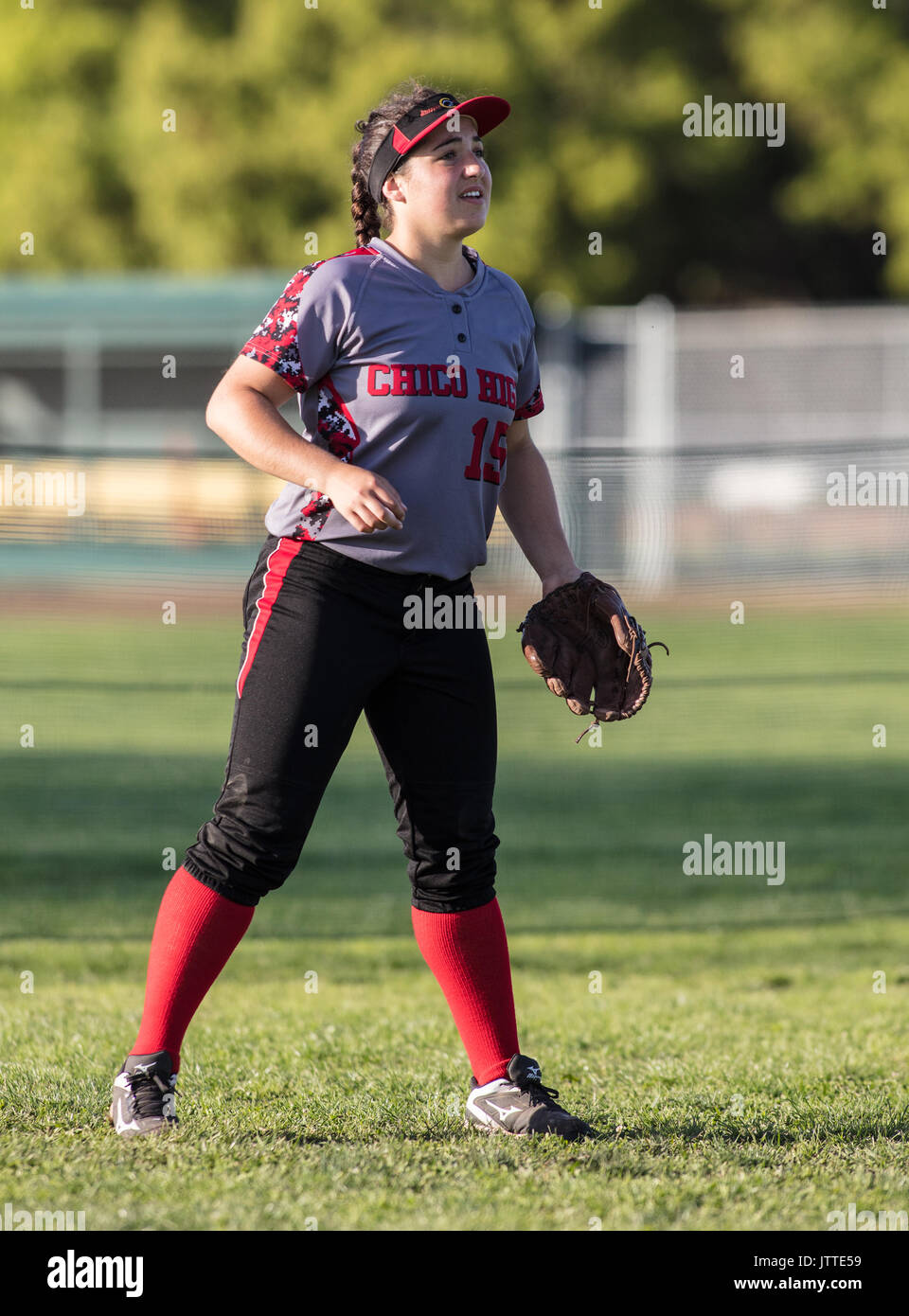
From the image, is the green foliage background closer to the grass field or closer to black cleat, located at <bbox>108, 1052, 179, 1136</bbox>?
the grass field

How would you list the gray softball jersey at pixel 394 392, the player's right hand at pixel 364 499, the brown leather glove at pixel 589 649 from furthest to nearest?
1. the brown leather glove at pixel 589 649
2. the gray softball jersey at pixel 394 392
3. the player's right hand at pixel 364 499

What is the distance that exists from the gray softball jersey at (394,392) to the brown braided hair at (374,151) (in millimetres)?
168

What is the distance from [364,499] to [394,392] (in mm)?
294

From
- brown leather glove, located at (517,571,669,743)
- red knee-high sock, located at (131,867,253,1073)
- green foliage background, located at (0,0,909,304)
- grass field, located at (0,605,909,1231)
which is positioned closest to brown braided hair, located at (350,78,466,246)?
brown leather glove, located at (517,571,669,743)

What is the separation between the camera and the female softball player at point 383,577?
121 inches

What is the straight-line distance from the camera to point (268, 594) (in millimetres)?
3152

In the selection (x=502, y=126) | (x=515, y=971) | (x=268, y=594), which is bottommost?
(x=515, y=971)

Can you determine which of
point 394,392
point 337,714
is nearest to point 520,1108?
point 337,714

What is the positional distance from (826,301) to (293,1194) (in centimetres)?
3040

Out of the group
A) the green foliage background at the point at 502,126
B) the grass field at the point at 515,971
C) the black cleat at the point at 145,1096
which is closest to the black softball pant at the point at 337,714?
the black cleat at the point at 145,1096

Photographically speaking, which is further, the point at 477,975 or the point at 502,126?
the point at 502,126

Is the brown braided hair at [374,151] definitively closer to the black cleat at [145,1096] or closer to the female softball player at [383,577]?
the female softball player at [383,577]

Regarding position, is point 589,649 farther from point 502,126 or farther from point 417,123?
point 502,126
